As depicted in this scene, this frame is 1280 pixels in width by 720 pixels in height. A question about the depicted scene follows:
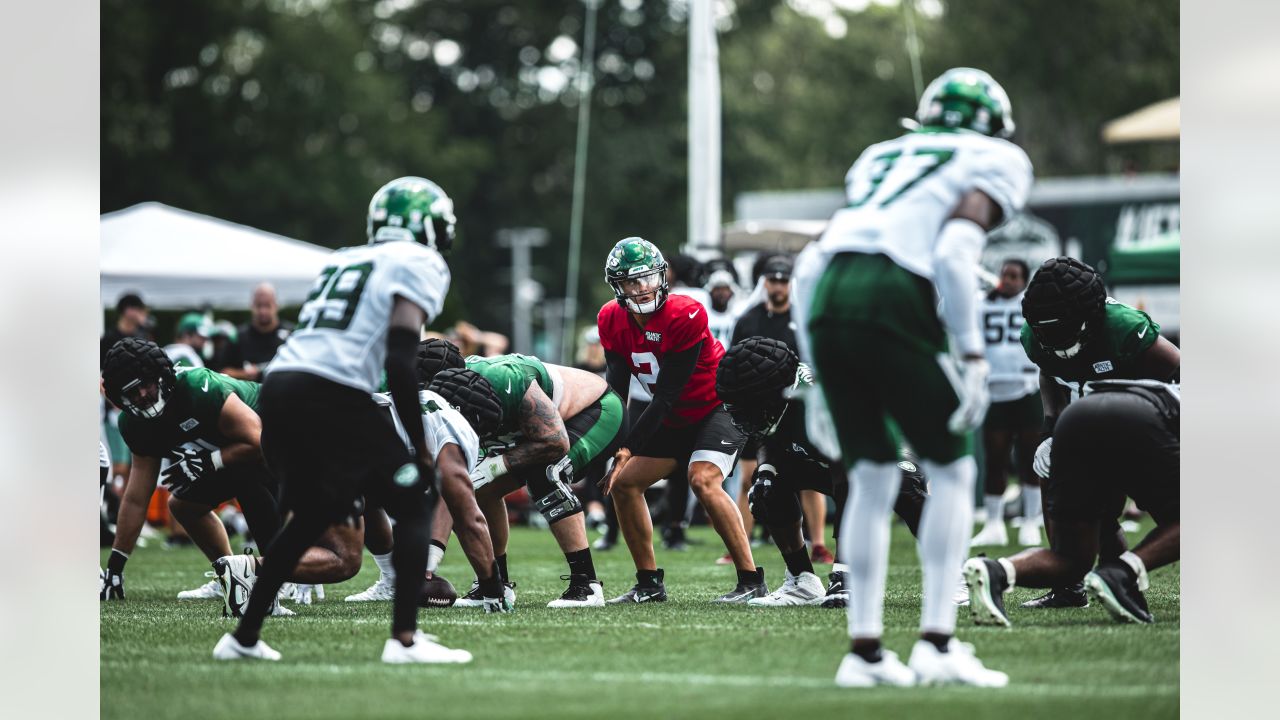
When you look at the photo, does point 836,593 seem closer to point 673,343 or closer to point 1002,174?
point 673,343

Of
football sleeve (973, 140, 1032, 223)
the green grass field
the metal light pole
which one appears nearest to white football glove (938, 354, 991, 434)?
football sleeve (973, 140, 1032, 223)

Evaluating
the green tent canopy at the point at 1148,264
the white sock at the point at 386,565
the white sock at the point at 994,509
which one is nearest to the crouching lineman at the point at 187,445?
the white sock at the point at 386,565

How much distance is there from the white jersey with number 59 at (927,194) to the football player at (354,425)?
4.94 ft

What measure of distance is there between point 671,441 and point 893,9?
46252mm

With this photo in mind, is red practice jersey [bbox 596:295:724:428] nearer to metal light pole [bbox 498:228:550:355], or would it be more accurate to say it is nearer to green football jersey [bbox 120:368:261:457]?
green football jersey [bbox 120:368:261:457]

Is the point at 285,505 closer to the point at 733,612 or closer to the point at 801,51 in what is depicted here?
the point at 733,612

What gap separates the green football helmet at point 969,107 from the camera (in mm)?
5508

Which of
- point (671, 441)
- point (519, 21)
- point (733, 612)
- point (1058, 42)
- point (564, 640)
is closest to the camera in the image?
point (564, 640)

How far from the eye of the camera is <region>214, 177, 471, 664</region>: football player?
18.7ft

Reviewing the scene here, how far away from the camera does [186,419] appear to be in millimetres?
7758

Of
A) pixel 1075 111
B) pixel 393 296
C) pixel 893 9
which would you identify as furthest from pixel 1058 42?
pixel 393 296

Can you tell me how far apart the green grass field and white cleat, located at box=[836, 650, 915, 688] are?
0.08m
